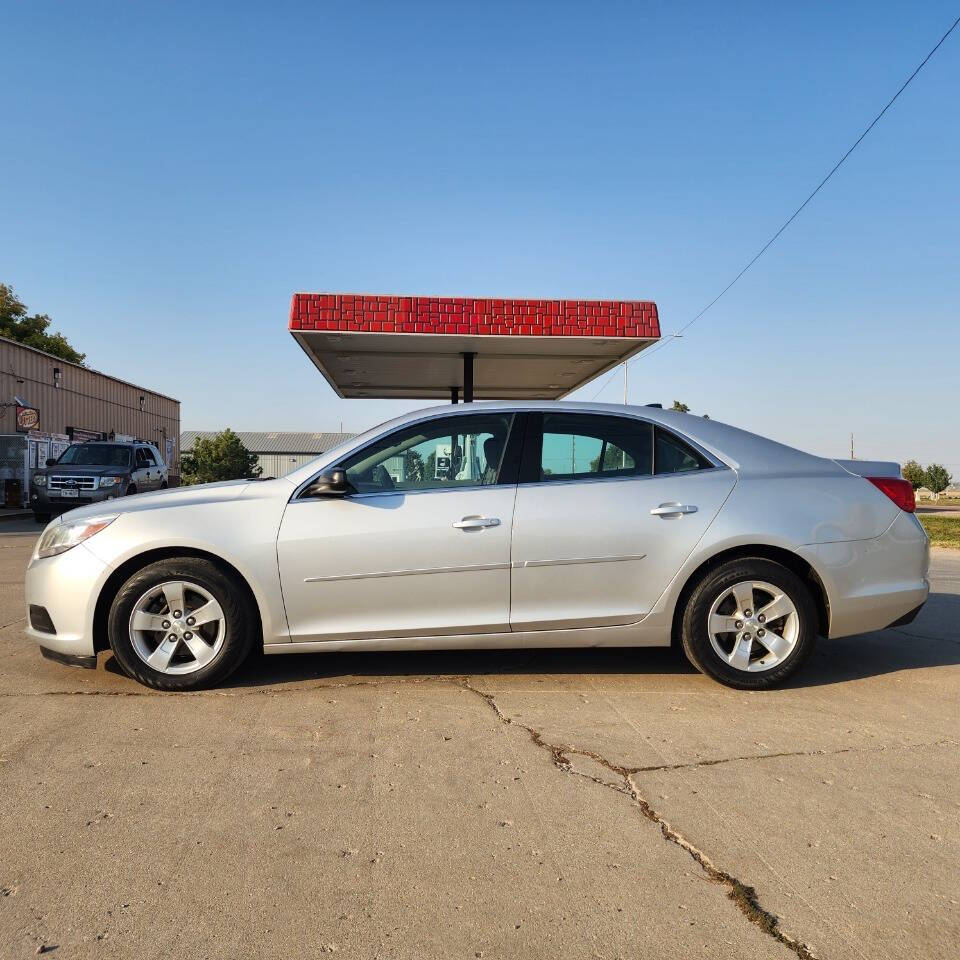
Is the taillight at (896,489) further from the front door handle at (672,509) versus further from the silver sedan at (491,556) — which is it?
the front door handle at (672,509)

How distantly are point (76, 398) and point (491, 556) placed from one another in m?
33.0

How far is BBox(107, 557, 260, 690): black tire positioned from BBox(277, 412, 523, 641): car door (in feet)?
0.90

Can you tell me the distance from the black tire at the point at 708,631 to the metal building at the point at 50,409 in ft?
80.2

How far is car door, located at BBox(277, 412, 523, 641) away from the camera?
14.3ft

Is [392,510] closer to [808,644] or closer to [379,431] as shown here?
[379,431]

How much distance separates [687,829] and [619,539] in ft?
6.16

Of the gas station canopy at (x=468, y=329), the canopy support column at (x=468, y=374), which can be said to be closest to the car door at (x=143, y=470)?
the gas station canopy at (x=468, y=329)

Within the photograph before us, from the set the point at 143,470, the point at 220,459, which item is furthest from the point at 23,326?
the point at 143,470

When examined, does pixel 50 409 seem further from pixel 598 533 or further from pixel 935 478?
pixel 935 478

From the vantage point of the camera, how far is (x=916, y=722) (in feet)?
13.3


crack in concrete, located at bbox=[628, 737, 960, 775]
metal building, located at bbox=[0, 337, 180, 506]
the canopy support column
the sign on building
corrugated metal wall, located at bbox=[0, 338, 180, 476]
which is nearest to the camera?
crack in concrete, located at bbox=[628, 737, 960, 775]

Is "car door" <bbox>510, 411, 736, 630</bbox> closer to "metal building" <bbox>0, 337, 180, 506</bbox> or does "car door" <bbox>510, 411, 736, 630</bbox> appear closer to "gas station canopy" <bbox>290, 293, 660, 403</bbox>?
"gas station canopy" <bbox>290, 293, 660, 403</bbox>

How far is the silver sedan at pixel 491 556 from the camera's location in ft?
14.4

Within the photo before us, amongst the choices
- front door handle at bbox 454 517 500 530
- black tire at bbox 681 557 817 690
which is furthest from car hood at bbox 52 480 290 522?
black tire at bbox 681 557 817 690
